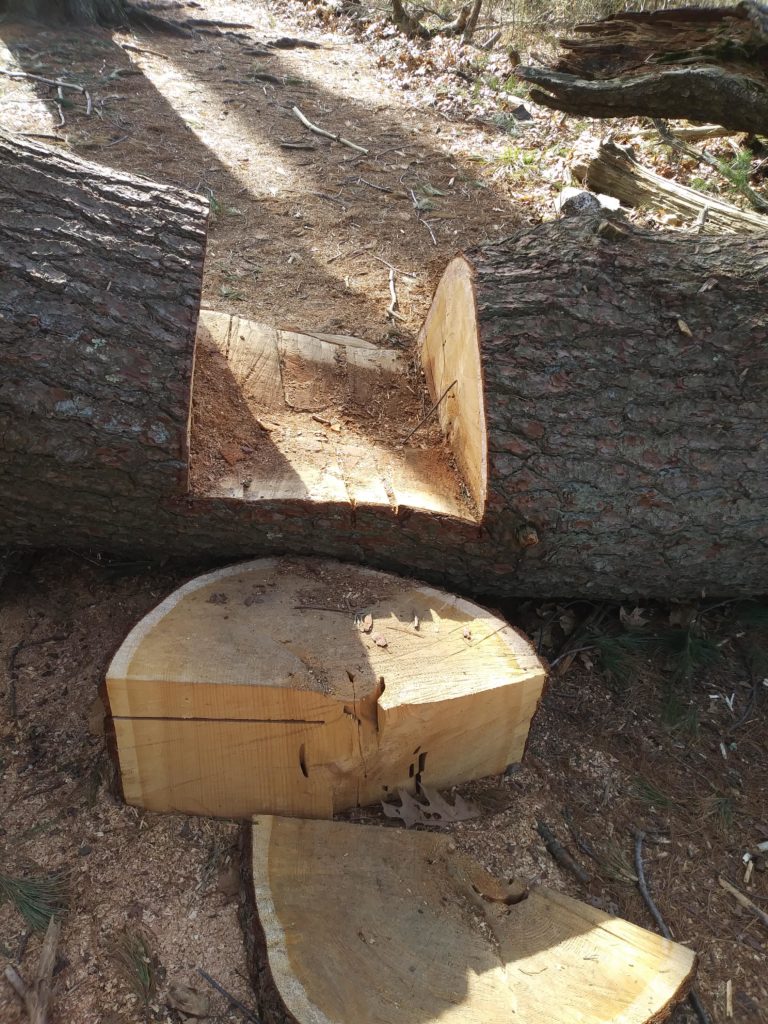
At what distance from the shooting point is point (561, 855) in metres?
1.93

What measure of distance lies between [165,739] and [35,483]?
0.78 meters

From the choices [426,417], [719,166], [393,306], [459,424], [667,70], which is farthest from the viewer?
[719,166]

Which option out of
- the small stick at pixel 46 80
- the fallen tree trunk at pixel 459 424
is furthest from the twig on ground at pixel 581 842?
the small stick at pixel 46 80

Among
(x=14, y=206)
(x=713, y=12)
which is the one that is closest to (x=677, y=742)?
(x=14, y=206)

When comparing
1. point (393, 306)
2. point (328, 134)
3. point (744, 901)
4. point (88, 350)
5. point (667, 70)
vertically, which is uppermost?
point (667, 70)

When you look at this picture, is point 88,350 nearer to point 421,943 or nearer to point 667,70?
point 421,943

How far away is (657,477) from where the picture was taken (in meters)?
2.14

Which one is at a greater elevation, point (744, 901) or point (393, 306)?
point (393, 306)

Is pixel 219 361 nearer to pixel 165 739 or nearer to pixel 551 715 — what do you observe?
pixel 165 739

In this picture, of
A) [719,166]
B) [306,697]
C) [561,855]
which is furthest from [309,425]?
[719,166]

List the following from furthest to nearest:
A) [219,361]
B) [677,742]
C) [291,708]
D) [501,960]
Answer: [219,361] → [677,742] → [291,708] → [501,960]

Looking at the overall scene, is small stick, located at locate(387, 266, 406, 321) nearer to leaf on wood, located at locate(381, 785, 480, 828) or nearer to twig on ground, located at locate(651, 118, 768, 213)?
twig on ground, located at locate(651, 118, 768, 213)

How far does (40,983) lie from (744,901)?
166 cm

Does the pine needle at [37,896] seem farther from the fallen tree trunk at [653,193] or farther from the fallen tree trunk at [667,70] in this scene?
the fallen tree trunk at [653,193]
